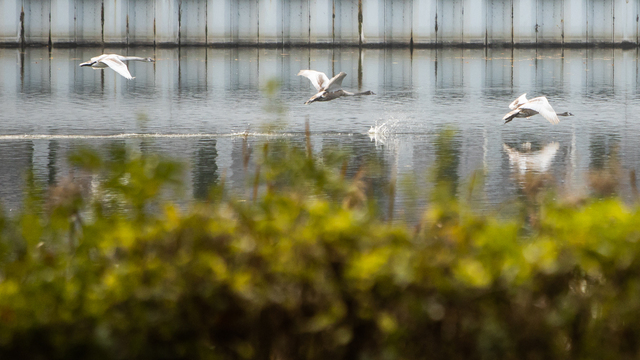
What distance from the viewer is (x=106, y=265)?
301cm

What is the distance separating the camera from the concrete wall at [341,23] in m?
47.7

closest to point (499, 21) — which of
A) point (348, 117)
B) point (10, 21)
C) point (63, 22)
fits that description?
point (63, 22)

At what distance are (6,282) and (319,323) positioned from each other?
94 centimetres

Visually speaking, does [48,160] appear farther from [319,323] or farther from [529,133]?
[319,323]

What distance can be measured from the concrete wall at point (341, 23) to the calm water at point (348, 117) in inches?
462

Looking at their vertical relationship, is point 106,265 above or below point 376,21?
below

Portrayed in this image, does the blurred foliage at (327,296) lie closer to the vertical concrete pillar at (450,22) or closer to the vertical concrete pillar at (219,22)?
the vertical concrete pillar at (219,22)

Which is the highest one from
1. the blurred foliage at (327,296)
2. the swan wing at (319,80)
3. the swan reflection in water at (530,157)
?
the swan wing at (319,80)

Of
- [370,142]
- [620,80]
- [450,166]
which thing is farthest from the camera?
[620,80]

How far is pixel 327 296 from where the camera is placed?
2.87 meters

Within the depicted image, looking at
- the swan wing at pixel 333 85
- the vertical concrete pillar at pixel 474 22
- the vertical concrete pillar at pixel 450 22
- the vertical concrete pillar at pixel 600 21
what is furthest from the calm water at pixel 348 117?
the vertical concrete pillar at pixel 600 21

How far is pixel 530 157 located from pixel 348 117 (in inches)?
231

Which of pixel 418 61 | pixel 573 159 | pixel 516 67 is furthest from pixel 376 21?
pixel 573 159

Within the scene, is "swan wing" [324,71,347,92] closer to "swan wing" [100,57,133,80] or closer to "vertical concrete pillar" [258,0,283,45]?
"swan wing" [100,57,133,80]
